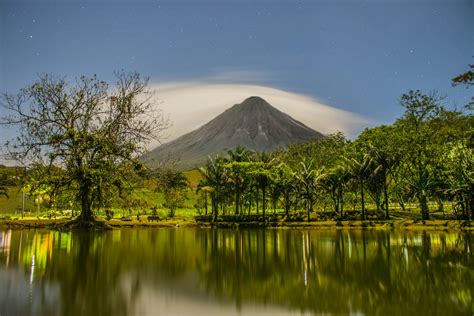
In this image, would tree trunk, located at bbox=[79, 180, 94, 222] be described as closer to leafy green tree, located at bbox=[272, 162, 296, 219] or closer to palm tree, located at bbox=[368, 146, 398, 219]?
leafy green tree, located at bbox=[272, 162, 296, 219]

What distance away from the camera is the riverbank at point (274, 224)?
31.8 m

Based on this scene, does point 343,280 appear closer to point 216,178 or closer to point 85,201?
point 85,201

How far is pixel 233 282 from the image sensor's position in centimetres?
1098

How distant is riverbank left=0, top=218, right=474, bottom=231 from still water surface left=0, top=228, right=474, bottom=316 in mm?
15862

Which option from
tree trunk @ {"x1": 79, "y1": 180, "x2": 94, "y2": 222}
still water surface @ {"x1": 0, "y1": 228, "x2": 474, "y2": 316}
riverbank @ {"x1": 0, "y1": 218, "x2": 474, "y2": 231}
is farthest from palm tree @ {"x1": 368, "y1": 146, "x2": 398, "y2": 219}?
tree trunk @ {"x1": 79, "y1": 180, "x2": 94, "y2": 222}

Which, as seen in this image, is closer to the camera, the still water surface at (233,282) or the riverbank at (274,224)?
the still water surface at (233,282)

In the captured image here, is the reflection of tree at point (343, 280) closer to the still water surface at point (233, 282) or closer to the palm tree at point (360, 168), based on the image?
the still water surface at point (233, 282)

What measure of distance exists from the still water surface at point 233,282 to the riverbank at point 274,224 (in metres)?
15.9

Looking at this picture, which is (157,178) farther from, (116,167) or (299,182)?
(299,182)

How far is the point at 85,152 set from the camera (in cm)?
2925

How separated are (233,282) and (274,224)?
1129 inches

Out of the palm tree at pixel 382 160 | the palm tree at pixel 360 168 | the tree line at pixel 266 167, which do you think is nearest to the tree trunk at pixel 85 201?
the tree line at pixel 266 167

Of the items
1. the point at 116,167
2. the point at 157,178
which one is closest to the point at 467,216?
the point at 157,178

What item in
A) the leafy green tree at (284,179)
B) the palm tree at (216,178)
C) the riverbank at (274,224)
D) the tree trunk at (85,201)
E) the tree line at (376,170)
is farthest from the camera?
the palm tree at (216,178)
